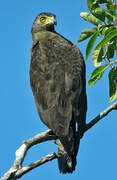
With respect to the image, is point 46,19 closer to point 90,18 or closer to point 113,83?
point 90,18

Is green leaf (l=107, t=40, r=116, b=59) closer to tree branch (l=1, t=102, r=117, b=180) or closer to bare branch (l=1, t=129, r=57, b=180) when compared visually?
tree branch (l=1, t=102, r=117, b=180)

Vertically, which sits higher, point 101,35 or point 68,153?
point 101,35

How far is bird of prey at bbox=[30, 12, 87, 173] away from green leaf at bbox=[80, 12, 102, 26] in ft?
4.22

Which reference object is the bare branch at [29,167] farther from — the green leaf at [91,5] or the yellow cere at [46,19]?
the yellow cere at [46,19]

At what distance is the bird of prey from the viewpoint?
4.21m

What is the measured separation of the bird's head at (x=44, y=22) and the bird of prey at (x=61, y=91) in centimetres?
86

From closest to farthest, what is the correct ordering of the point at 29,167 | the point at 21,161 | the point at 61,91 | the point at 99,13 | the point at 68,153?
1. the point at 29,167
2. the point at 21,161
3. the point at 99,13
4. the point at 68,153
5. the point at 61,91

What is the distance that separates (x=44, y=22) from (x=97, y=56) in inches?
135

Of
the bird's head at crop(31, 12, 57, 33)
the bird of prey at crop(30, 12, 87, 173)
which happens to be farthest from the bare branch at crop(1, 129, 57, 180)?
the bird's head at crop(31, 12, 57, 33)

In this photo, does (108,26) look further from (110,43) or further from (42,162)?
(42,162)

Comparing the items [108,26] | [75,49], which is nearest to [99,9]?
[108,26]

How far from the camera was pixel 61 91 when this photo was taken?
463 centimetres

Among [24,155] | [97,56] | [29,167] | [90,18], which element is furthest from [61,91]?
[29,167]

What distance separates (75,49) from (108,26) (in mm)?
2176
